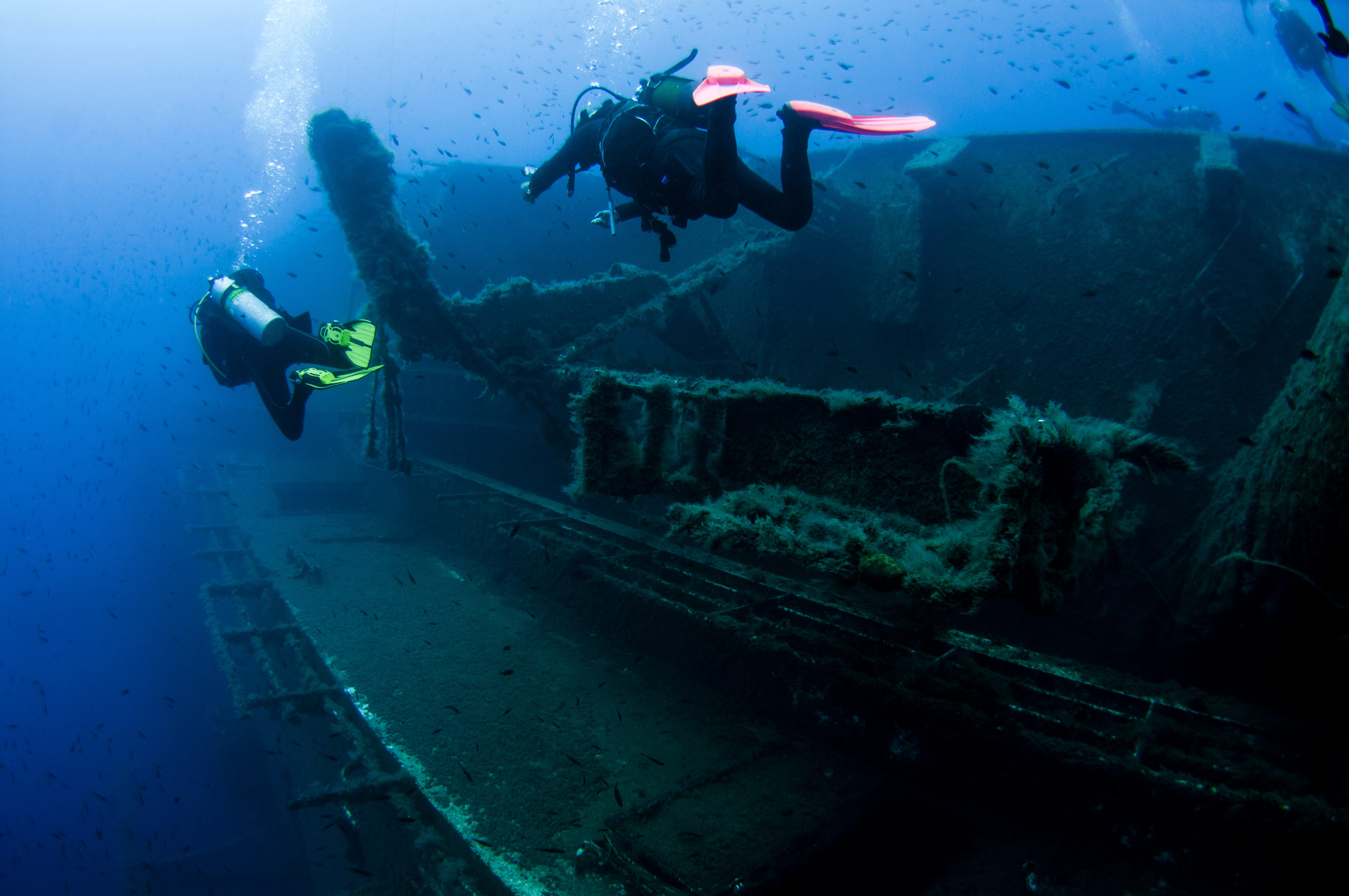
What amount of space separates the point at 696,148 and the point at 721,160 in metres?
0.46

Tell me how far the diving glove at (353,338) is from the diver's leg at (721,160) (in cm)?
A: 349

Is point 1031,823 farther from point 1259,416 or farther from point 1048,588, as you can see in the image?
point 1259,416

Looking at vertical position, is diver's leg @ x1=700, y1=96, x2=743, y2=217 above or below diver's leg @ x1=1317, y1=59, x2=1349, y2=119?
below

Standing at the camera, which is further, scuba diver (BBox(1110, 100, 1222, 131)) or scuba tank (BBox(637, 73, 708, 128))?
scuba diver (BBox(1110, 100, 1222, 131))

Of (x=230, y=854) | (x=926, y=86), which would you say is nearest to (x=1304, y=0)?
(x=926, y=86)

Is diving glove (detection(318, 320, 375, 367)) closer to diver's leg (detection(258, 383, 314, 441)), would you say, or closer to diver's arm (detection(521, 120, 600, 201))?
diver's leg (detection(258, 383, 314, 441))

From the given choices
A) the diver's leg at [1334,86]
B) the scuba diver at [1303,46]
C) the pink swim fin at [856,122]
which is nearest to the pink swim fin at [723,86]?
the pink swim fin at [856,122]

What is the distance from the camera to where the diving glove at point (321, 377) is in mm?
5219

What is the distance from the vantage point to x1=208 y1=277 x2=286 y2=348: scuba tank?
522cm

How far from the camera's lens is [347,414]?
12383 mm

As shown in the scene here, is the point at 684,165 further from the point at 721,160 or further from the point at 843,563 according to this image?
the point at 843,563

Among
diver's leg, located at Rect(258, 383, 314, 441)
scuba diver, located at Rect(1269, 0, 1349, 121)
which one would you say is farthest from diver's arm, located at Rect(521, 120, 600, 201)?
scuba diver, located at Rect(1269, 0, 1349, 121)

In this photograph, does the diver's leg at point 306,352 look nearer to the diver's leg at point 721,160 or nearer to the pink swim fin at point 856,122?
the diver's leg at point 721,160

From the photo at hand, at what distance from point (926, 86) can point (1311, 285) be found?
636ft
